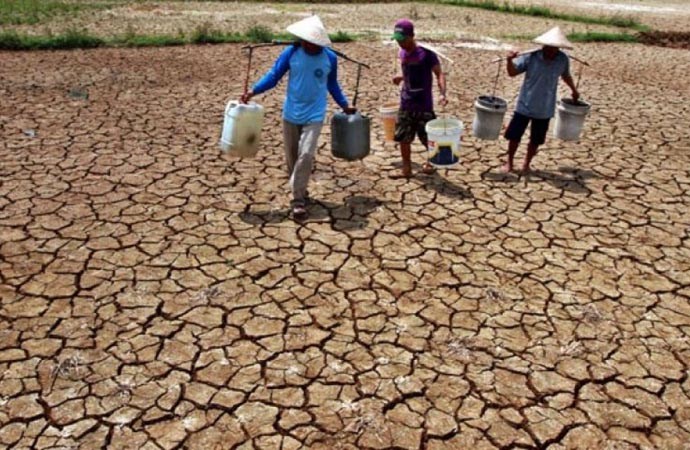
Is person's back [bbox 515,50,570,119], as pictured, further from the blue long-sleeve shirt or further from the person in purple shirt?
the blue long-sleeve shirt

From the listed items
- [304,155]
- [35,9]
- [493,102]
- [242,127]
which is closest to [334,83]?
[304,155]

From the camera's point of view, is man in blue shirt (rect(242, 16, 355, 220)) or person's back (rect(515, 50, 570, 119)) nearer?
man in blue shirt (rect(242, 16, 355, 220))

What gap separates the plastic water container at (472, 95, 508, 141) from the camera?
250 inches

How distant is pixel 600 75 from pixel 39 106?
10.00 meters

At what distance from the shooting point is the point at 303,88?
Result: 505 centimetres

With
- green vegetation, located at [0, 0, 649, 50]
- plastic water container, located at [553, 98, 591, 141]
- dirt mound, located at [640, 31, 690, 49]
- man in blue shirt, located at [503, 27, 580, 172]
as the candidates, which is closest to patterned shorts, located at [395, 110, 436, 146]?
man in blue shirt, located at [503, 27, 580, 172]

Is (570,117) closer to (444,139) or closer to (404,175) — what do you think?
(444,139)

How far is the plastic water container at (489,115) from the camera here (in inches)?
250

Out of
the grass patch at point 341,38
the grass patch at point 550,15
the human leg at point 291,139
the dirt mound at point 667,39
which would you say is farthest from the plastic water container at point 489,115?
the grass patch at point 550,15

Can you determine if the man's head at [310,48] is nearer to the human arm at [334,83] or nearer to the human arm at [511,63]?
the human arm at [334,83]

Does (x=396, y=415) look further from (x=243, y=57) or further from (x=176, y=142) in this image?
(x=243, y=57)

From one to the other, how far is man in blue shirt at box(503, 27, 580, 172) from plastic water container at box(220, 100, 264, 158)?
2.57 meters

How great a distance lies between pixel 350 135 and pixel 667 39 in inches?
590

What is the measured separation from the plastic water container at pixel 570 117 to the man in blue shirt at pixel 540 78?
→ 0.56 ft
